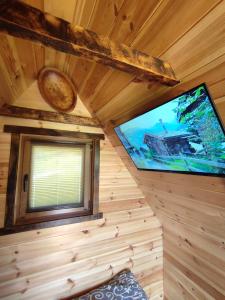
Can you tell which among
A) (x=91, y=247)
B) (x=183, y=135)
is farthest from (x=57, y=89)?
(x=91, y=247)

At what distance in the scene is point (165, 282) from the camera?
1.98 meters

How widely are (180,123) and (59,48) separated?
65 cm

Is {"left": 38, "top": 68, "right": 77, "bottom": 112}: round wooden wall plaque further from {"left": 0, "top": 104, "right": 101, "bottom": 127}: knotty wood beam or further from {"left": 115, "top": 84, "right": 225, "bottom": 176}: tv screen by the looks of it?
{"left": 115, "top": 84, "right": 225, "bottom": 176}: tv screen

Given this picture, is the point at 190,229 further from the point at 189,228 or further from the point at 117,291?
the point at 117,291

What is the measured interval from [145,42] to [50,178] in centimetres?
125

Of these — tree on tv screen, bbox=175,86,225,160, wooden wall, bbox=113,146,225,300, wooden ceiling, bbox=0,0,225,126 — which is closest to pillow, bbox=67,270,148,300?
wooden wall, bbox=113,146,225,300

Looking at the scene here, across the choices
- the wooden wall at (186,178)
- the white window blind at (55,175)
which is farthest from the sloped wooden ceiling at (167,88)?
the white window blind at (55,175)

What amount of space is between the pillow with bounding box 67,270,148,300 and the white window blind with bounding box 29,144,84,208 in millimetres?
774

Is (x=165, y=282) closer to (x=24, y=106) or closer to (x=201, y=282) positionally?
(x=201, y=282)

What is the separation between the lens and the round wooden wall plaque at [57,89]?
1.38m

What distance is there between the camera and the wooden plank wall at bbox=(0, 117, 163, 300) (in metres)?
1.30

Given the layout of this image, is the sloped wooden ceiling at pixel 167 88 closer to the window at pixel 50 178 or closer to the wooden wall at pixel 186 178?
the wooden wall at pixel 186 178

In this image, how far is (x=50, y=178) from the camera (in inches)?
59.5

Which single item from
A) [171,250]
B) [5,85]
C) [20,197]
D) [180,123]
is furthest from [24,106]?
[171,250]
